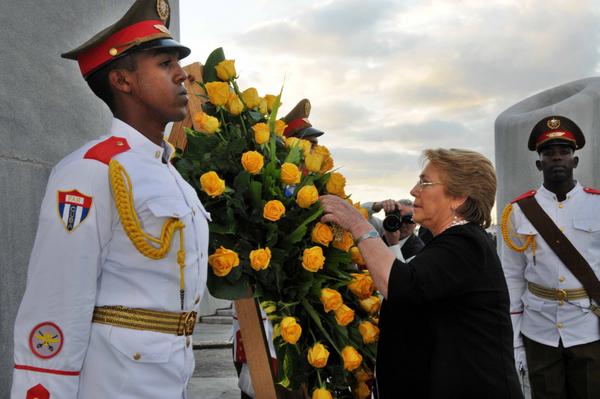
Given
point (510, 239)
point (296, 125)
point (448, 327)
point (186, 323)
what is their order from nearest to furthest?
point (186, 323) → point (448, 327) → point (296, 125) → point (510, 239)

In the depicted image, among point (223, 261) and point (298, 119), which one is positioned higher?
point (298, 119)

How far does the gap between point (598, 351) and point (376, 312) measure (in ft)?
6.50

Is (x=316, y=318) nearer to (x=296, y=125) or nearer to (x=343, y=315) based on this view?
(x=343, y=315)

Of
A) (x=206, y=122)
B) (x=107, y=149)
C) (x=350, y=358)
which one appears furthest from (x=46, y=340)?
(x=350, y=358)

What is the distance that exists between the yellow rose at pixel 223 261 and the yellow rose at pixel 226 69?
788mm

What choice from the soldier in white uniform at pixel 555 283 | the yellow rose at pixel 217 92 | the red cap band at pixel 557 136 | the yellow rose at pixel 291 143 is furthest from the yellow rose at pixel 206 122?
the red cap band at pixel 557 136

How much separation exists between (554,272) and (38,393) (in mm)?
3395

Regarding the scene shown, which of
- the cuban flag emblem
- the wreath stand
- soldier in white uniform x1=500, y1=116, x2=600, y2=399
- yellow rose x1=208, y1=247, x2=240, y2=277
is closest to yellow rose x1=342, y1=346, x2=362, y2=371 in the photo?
the wreath stand

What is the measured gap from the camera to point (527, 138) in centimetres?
655

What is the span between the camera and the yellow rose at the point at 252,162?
2312 millimetres

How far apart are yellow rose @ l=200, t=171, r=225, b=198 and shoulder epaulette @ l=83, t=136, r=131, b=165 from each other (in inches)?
16.8

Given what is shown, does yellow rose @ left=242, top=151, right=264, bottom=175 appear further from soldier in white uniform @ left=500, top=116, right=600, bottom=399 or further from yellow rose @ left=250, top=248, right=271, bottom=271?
soldier in white uniform @ left=500, top=116, right=600, bottom=399

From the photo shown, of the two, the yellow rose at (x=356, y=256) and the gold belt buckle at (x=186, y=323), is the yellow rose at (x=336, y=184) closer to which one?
the yellow rose at (x=356, y=256)

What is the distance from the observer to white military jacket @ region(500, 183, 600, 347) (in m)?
3.90
